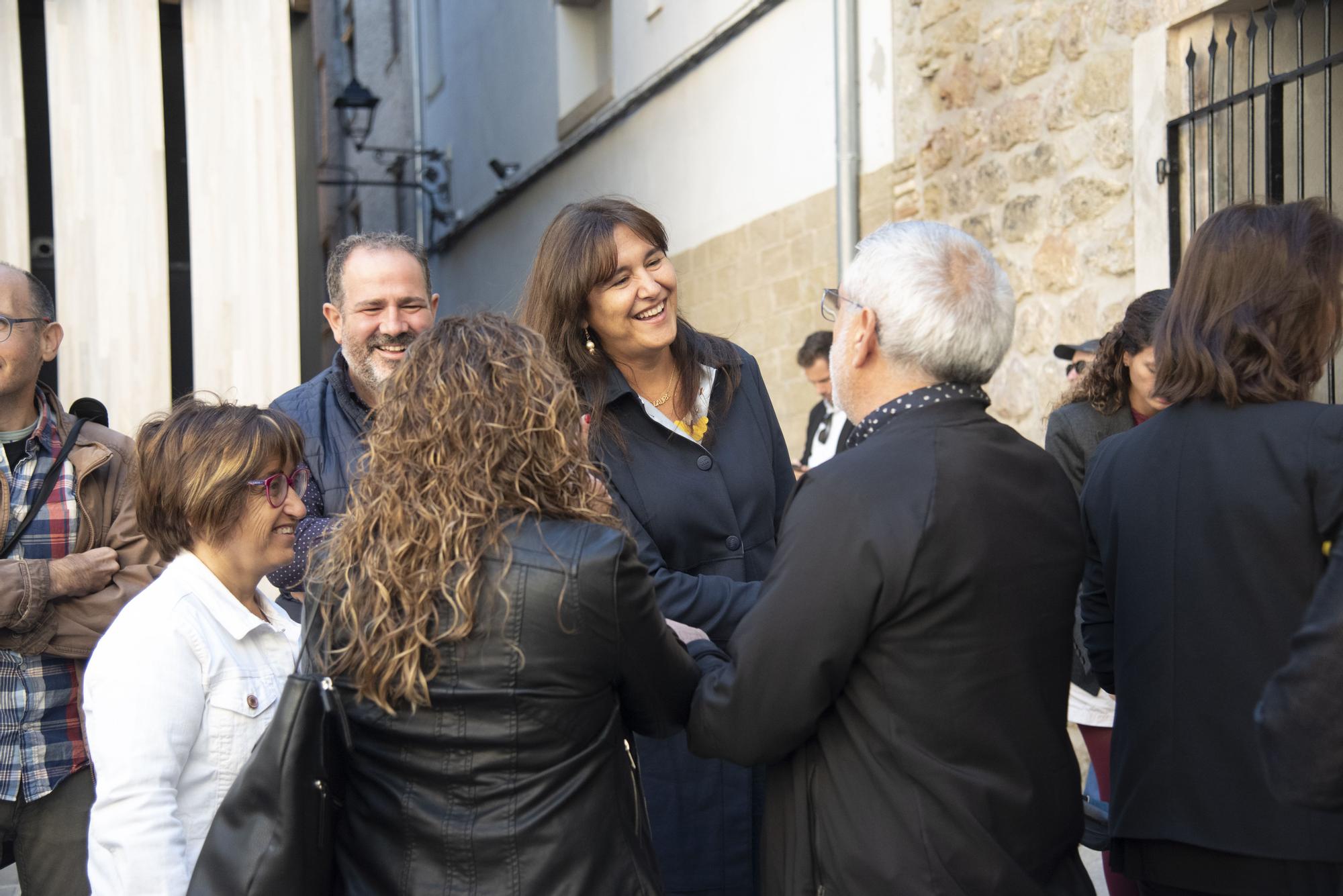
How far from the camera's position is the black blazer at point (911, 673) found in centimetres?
207

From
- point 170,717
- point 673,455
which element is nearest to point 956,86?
point 673,455

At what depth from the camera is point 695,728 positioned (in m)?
2.21

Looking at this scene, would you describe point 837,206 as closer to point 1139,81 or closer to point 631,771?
point 1139,81

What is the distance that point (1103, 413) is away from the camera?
4.07 metres

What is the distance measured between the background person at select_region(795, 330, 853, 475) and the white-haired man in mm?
4429

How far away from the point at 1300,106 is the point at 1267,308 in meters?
2.81

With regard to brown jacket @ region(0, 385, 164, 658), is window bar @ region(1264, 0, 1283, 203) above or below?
above

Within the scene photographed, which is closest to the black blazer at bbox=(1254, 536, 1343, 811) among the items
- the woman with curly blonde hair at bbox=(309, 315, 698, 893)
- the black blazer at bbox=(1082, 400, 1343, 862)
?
the black blazer at bbox=(1082, 400, 1343, 862)

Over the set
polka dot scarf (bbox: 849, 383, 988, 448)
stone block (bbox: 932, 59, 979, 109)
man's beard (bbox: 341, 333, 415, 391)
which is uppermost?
stone block (bbox: 932, 59, 979, 109)

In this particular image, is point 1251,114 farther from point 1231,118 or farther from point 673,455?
point 673,455

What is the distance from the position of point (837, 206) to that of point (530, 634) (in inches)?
243

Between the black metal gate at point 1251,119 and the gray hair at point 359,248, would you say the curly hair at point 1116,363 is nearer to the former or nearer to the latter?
Answer: the black metal gate at point 1251,119

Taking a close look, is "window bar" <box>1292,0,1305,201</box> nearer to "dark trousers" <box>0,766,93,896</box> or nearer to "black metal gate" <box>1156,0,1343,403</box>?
"black metal gate" <box>1156,0,1343,403</box>

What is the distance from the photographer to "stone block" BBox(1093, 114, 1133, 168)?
225 inches
